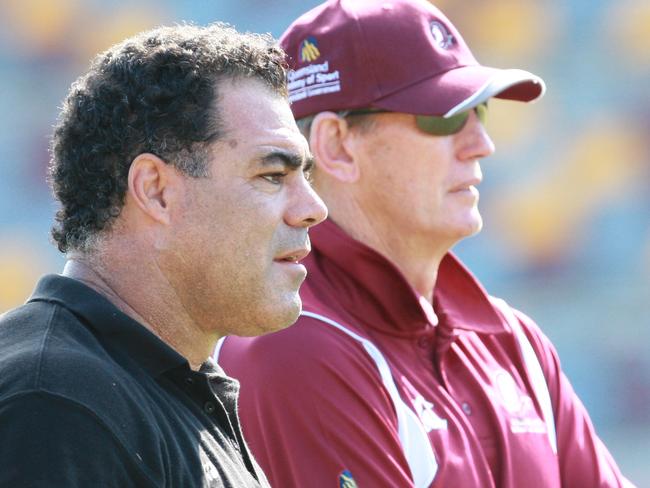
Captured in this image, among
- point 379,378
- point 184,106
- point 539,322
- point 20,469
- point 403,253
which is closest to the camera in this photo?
point 20,469

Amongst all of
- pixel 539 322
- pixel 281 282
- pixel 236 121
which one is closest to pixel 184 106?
pixel 236 121

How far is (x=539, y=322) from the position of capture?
5.11 metres

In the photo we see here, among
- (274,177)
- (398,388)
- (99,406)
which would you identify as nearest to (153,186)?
(274,177)

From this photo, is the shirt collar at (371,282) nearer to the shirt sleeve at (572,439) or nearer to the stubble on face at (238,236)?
the shirt sleeve at (572,439)

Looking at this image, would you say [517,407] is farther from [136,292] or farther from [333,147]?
[136,292]

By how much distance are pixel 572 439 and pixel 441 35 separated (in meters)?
0.87

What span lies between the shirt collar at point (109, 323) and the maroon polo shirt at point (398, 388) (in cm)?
52

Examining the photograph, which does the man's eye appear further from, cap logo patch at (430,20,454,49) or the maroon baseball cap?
cap logo patch at (430,20,454,49)

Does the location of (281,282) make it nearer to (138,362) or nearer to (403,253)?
(138,362)

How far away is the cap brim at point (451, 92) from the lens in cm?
226

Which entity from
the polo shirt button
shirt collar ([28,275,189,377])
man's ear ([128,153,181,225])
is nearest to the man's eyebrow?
man's ear ([128,153,181,225])

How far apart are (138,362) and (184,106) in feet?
1.20

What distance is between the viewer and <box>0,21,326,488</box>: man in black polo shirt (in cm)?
147

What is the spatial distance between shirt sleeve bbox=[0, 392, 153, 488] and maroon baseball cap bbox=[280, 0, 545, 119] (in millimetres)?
1179
